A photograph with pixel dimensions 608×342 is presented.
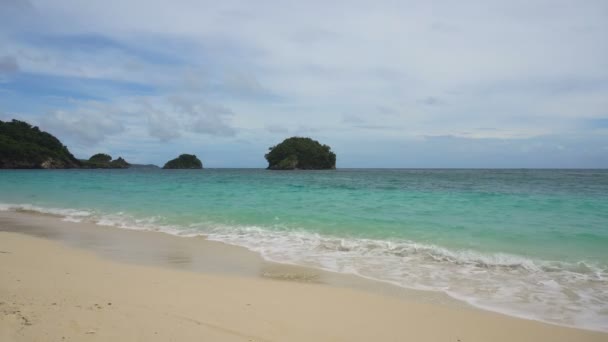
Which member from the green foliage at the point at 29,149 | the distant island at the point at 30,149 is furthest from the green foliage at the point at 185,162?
the green foliage at the point at 29,149

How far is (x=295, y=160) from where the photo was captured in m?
92.0

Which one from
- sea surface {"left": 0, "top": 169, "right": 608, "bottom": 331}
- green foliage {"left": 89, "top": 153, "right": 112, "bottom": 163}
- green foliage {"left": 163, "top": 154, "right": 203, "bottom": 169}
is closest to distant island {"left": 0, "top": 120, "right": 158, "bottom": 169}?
green foliage {"left": 89, "top": 153, "right": 112, "bottom": 163}

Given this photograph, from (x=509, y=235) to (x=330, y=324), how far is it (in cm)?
759

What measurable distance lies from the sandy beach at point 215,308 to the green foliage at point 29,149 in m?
83.1

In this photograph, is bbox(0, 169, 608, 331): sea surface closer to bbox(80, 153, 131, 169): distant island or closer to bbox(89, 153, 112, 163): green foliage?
bbox(80, 153, 131, 169): distant island

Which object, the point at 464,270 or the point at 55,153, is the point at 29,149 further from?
the point at 464,270

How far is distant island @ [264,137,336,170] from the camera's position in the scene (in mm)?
92981

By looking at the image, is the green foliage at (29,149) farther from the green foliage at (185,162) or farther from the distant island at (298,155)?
the distant island at (298,155)

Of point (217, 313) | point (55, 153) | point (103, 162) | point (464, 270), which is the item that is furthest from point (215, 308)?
point (103, 162)

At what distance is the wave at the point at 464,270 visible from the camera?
4.86 metres

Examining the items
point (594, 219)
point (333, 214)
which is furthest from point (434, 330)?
point (594, 219)

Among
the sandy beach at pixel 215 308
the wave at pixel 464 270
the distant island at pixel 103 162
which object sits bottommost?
the wave at pixel 464 270

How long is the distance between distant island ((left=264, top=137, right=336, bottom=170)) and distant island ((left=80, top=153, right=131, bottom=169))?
5033 cm

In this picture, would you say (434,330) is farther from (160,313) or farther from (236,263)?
(236,263)
